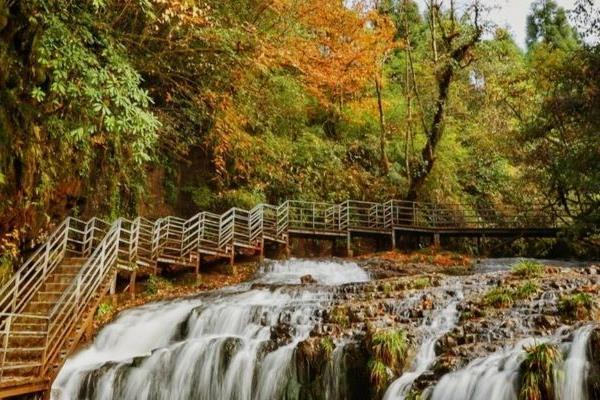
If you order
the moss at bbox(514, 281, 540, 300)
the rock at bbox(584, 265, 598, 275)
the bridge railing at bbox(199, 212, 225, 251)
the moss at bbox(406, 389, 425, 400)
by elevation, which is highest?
the bridge railing at bbox(199, 212, 225, 251)

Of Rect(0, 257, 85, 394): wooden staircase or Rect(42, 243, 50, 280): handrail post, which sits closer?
Rect(0, 257, 85, 394): wooden staircase

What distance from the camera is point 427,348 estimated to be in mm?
7168

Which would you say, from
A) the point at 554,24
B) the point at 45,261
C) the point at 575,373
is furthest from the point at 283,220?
the point at 554,24

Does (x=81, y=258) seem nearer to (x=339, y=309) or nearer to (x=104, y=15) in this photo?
(x=104, y=15)

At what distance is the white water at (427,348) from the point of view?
633cm

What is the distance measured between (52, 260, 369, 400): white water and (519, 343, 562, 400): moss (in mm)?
3258

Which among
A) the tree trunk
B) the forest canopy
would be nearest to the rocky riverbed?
the forest canopy

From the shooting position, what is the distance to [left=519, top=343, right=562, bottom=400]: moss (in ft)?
17.6

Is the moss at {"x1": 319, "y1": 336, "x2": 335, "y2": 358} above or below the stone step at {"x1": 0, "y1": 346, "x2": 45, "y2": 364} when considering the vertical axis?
above

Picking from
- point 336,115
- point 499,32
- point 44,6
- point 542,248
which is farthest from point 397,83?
point 44,6

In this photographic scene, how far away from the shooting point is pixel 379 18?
21203 mm

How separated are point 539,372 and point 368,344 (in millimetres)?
2275

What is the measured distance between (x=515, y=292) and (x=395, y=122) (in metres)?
17.3

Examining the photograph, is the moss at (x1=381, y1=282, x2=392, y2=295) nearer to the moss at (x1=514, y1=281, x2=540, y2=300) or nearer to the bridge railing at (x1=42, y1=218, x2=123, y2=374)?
the moss at (x1=514, y1=281, x2=540, y2=300)
